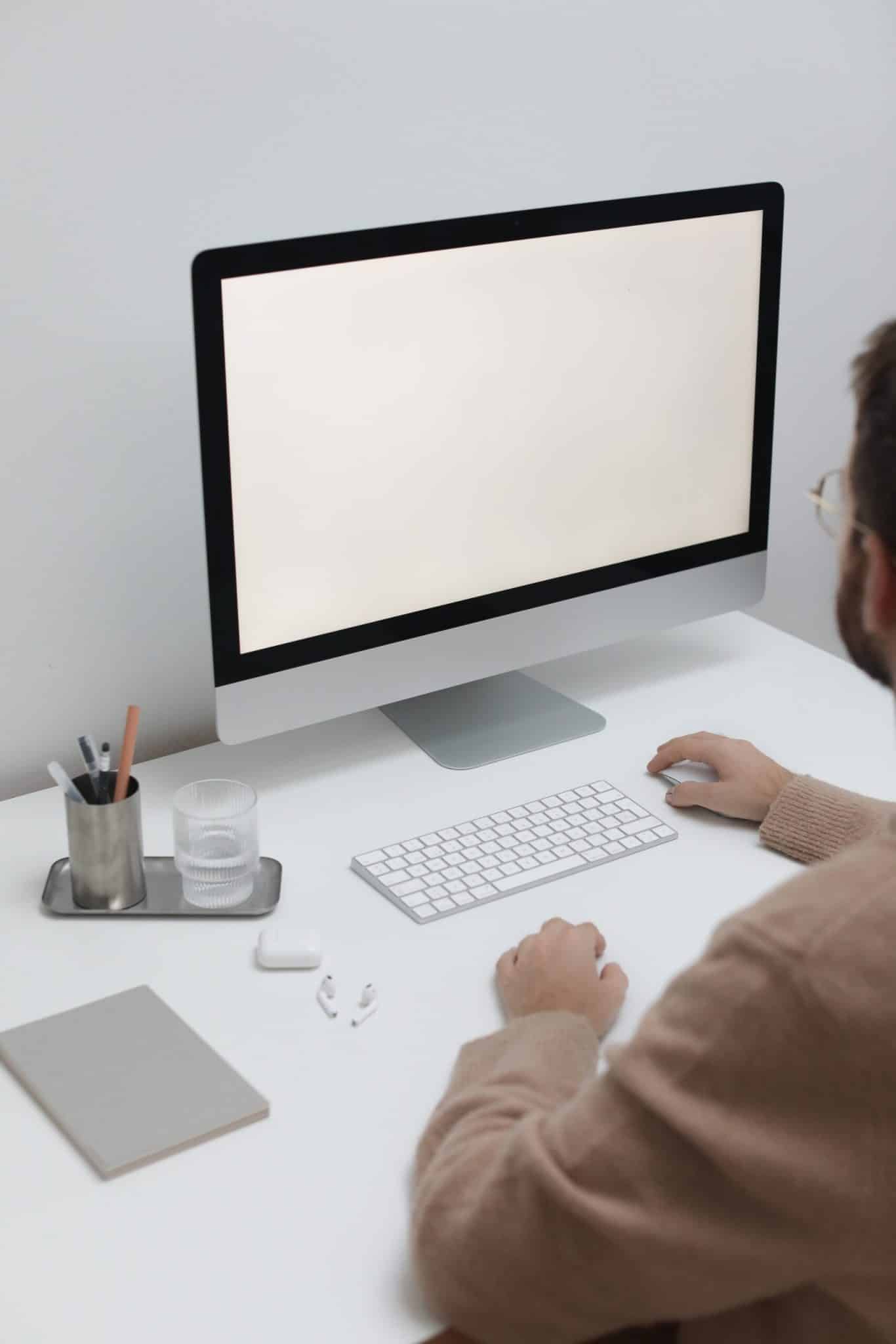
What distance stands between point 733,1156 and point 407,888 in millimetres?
543

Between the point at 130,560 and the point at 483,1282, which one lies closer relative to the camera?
the point at 483,1282

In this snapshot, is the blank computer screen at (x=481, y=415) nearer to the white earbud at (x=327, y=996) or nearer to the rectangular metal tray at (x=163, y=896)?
the rectangular metal tray at (x=163, y=896)

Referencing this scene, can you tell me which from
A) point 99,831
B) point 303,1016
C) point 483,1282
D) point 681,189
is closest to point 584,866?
point 303,1016

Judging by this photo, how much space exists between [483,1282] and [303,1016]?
32cm

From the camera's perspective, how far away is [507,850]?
1260 millimetres

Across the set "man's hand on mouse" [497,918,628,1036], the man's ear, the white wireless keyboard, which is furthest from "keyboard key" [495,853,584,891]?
the man's ear

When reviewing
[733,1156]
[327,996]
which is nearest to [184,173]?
[327,996]

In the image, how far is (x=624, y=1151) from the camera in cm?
72

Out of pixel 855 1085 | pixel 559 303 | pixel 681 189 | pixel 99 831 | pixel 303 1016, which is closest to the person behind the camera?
pixel 855 1085

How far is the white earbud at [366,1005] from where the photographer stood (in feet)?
3.46

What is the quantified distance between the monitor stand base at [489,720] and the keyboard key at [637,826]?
6.4 inches

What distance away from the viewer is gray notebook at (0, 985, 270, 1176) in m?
0.94

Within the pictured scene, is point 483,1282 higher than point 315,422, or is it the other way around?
point 315,422

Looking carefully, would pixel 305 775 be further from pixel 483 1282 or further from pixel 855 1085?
pixel 855 1085
